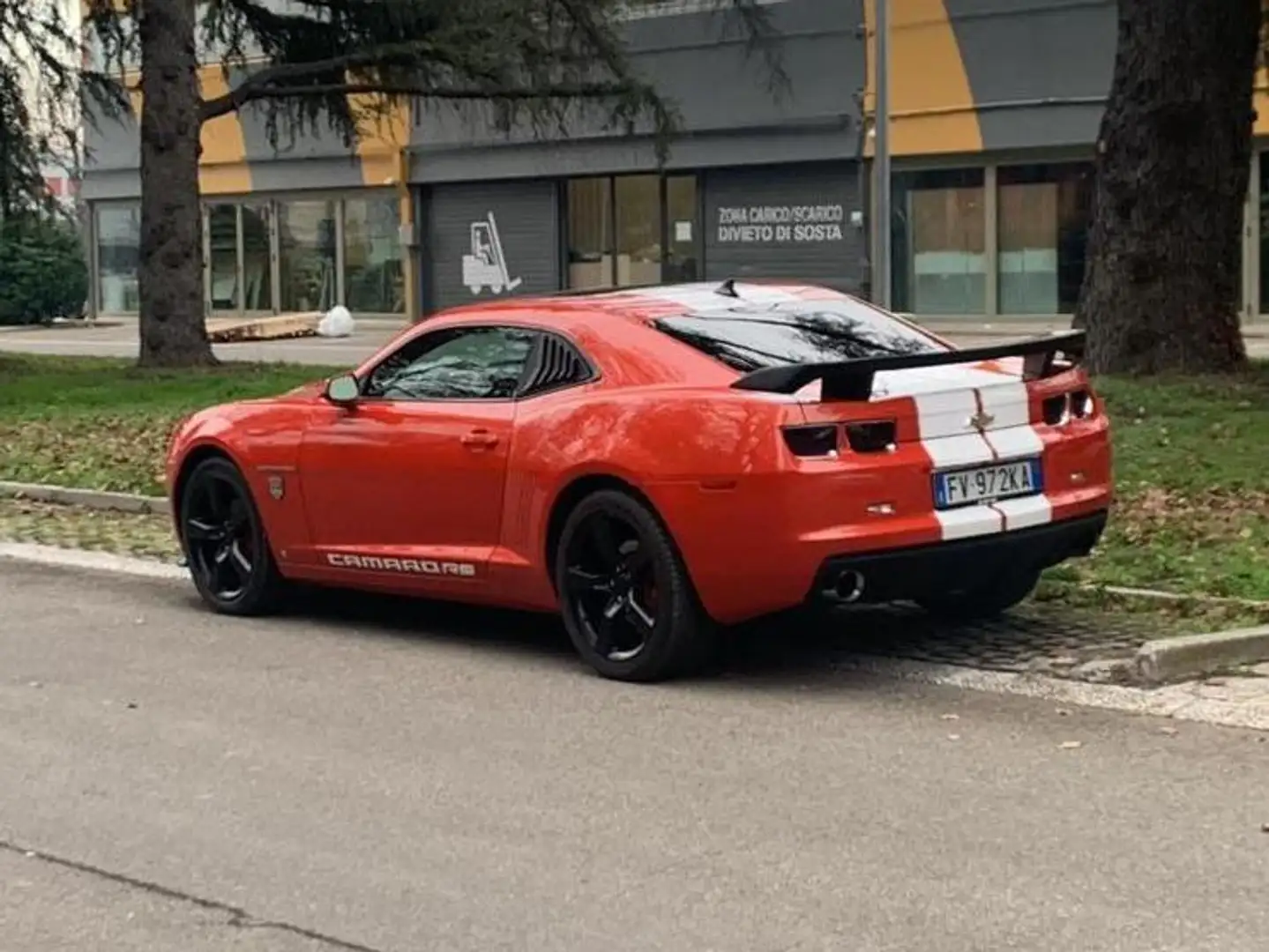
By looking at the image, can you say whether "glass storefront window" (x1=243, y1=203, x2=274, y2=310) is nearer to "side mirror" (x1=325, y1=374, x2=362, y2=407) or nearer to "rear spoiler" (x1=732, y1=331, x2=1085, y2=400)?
"side mirror" (x1=325, y1=374, x2=362, y2=407)

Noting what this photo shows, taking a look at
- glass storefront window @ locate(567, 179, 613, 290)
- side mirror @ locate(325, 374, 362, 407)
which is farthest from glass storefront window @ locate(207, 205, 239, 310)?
side mirror @ locate(325, 374, 362, 407)

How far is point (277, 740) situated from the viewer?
7.04 metres

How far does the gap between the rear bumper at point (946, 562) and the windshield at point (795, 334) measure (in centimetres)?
93

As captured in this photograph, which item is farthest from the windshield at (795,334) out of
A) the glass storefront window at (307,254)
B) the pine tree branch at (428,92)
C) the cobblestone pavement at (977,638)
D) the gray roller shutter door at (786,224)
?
the glass storefront window at (307,254)

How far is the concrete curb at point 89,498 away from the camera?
1358cm

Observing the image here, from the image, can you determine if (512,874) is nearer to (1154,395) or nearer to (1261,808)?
(1261,808)

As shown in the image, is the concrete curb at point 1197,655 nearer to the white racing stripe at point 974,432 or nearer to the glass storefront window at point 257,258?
the white racing stripe at point 974,432

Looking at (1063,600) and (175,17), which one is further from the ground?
(175,17)

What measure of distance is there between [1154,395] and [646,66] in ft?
76.0

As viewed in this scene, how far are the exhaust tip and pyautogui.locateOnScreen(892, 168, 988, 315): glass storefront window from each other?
26066mm

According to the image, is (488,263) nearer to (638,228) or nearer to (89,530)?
(638,228)

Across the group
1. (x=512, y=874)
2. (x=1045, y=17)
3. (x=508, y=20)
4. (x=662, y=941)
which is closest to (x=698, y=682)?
(x=512, y=874)

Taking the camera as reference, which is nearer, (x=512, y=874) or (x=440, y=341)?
(x=512, y=874)

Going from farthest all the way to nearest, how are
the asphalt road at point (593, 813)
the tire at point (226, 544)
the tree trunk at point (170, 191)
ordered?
the tree trunk at point (170, 191)
the tire at point (226, 544)
the asphalt road at point (593, 813)
